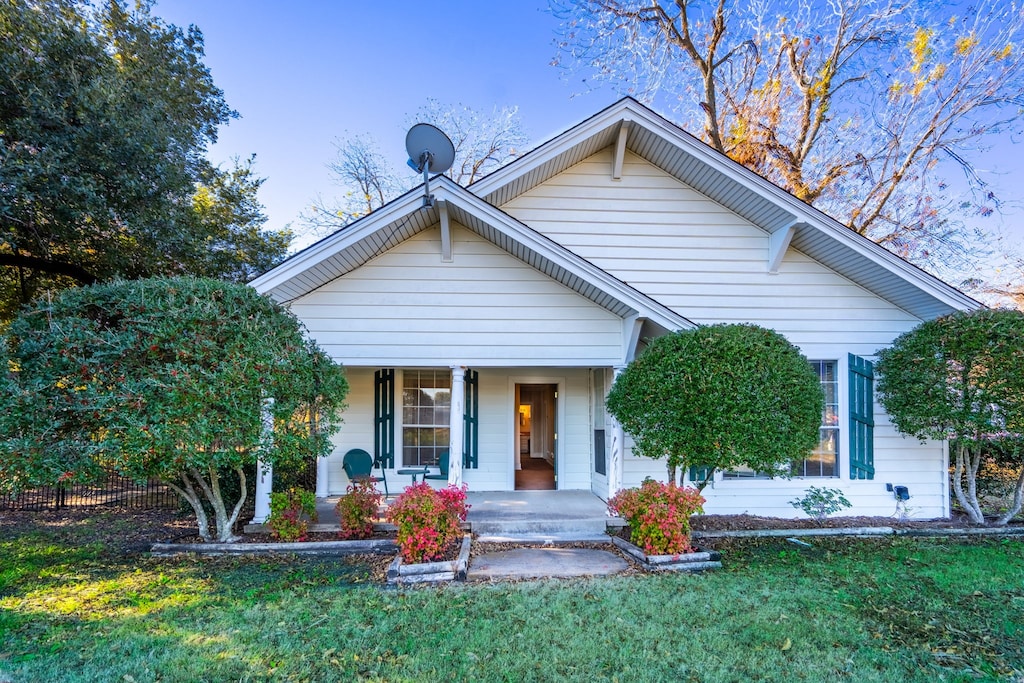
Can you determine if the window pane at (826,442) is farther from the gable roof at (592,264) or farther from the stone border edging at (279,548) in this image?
the stone border edging at (279,548)

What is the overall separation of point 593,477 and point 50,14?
11624mm

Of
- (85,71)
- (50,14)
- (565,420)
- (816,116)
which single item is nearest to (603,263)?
(565,420)

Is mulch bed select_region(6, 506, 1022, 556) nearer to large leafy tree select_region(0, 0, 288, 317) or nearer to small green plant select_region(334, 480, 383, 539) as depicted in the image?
small green plant select_region(334, 480, 383, 539)

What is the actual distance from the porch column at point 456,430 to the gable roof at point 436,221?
6.75 ft

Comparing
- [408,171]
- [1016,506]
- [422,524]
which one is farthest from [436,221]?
[408,171]

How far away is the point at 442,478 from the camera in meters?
8.59

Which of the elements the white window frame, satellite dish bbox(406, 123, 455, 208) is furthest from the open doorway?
satellite dish bbox(406, 123, 455, 208)

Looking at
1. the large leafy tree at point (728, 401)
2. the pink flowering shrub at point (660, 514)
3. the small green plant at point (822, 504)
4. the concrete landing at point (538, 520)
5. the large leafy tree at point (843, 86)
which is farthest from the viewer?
the large leafy tree at point (843, 86)

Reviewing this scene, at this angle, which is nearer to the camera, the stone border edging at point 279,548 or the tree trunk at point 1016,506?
the stone border edging at point 279,548

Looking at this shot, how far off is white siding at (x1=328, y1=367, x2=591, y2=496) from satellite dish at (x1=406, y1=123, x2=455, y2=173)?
152 inches

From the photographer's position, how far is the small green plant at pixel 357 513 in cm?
648

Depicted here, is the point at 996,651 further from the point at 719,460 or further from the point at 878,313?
the point at 878,313

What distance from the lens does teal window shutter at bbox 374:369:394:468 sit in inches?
344

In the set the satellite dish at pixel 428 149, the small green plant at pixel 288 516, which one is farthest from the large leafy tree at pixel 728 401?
the small green plant at pixel 288 516
